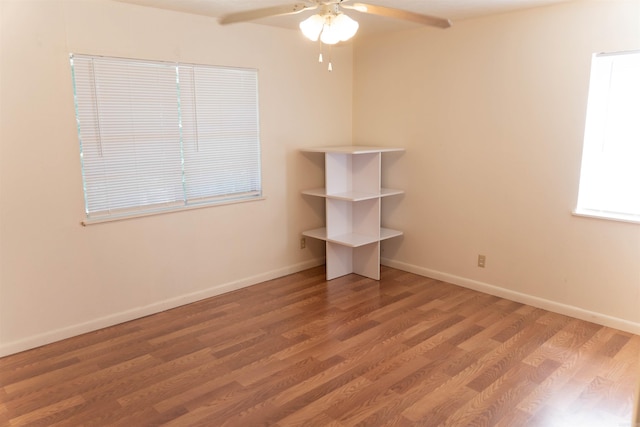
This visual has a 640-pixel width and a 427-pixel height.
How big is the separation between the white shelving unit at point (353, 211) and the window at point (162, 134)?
719 millimetres

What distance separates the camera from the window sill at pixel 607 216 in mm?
3225

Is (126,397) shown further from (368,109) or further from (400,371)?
(368,109)

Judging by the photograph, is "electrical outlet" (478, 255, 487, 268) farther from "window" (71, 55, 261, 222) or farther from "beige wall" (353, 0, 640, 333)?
"window" (71, 55, 261, 222)

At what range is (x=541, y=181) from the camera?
3635mm

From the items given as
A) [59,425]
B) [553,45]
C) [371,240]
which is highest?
[553,45]

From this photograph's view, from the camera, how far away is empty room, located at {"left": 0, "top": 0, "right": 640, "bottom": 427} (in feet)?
8.73

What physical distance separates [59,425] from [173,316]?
137 centimetres

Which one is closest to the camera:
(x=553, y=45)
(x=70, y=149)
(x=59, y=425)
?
(x=59, y=425)

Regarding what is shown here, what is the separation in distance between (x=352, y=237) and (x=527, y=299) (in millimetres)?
1645

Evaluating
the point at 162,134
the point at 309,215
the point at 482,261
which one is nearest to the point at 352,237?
the point at 309,215

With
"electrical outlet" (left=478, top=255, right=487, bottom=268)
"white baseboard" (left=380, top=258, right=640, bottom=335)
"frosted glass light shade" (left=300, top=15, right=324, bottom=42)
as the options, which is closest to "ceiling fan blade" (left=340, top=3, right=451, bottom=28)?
"frosted glass light shade" (left=300, top=15, right=324, bottom=42)

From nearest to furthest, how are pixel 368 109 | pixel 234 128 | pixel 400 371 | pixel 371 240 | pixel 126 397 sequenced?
1. pixel 126 397
2. pixel 400 371
3. pixel 234 128
4. pixel 371 240
5. pixel 368 109

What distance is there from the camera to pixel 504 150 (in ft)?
12.6

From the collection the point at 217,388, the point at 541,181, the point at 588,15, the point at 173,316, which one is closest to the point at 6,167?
the point at 173,316
